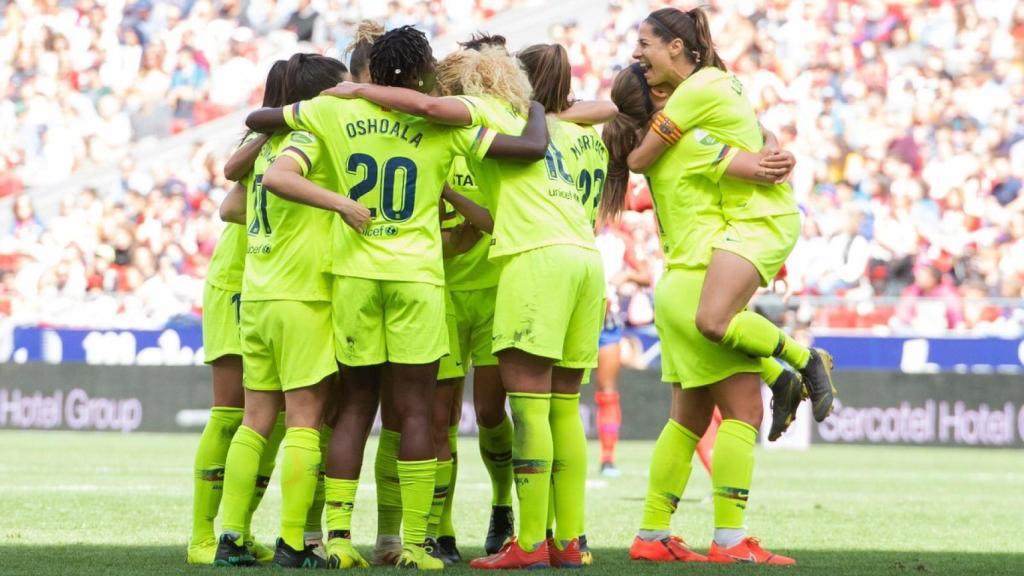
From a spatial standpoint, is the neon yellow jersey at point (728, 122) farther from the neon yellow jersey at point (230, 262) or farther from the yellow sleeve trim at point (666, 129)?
the neon yellow jersey at point (230, 262)

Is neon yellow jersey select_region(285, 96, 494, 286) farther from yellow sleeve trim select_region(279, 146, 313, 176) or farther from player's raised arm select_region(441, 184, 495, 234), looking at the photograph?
player's raised arm select_region(441, 184, 495, 234)

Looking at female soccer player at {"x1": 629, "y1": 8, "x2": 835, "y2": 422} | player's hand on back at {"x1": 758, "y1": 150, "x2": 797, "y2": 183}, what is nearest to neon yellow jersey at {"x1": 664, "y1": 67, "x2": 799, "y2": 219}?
female soccer player at {"x1": 629, "y1": 8, "x2": 835, "y2": 422}

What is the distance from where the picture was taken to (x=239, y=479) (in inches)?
256

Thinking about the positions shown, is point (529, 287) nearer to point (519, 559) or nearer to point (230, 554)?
point (519, 559)

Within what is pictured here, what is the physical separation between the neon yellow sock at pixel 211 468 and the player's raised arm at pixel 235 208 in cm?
81

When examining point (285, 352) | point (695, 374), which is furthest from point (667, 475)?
point (285, 352)

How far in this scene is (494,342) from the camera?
21.5ft

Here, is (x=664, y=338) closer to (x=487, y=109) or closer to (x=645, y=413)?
(x=487, y=109)

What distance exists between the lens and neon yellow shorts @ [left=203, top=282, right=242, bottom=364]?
273 inches

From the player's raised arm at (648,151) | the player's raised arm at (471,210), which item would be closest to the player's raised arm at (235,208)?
the player's raised arm at (471,210)

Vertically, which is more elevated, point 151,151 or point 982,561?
point 151,151

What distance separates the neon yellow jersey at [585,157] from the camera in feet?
22.5

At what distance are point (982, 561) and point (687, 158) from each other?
2.22 meters

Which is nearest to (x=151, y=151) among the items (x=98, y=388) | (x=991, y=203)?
(x=98, y=388)
